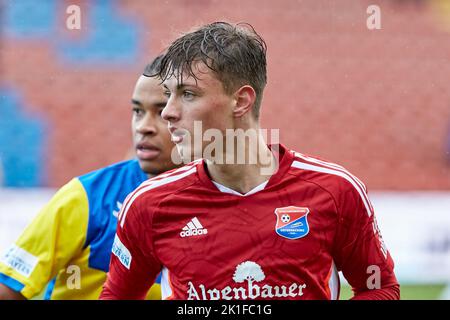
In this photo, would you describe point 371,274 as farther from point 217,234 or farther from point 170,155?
point 170,155

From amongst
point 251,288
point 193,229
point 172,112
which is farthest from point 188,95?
point 251,288

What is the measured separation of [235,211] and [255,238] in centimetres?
11

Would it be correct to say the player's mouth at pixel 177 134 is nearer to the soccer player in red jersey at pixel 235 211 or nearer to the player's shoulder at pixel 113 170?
the soccer player in red jersey at pixel 235 211

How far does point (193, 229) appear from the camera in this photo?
2189 millimetres

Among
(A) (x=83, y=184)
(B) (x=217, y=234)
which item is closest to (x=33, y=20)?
(A) (x=83, y=184)

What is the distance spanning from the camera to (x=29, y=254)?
2623 mm

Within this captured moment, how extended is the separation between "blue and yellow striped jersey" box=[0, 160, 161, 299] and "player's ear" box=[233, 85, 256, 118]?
2.60 feet

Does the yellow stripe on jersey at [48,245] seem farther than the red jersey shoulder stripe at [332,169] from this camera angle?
Yes

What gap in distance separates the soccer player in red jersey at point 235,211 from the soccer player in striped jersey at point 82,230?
43cm

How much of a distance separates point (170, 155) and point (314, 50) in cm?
749

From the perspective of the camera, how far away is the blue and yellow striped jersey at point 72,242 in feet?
8.58

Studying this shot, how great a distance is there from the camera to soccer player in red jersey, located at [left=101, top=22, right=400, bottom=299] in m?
2.11

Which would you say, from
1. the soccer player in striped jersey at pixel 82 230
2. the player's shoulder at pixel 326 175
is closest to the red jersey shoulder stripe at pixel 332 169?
the player's shoulder at pixel 326 175

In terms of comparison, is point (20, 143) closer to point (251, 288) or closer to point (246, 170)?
point (246, 170)
